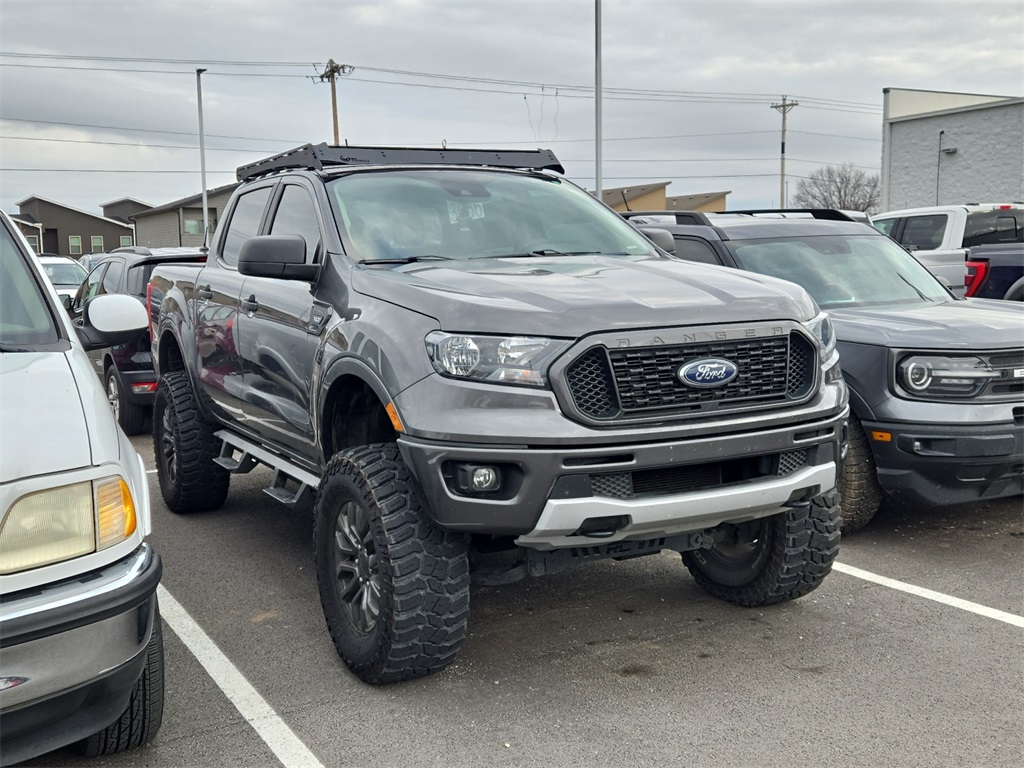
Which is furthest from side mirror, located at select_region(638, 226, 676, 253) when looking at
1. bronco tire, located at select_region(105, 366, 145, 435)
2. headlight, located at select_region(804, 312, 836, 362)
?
bronco tire, located at select_region(105, 366, 145, 435)

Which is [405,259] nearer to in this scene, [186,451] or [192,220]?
[186,451]

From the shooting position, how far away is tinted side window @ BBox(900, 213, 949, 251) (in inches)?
485

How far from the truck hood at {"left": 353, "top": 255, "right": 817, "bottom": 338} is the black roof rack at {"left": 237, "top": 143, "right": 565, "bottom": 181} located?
1149mm

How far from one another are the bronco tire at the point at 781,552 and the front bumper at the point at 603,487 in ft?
1.97

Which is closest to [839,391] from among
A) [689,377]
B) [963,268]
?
[689,377]

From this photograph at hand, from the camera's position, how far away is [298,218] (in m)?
5.01

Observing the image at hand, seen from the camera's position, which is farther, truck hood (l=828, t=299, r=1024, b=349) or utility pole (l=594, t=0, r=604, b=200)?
utility pole (l=594, t=0, r=604, b=200)

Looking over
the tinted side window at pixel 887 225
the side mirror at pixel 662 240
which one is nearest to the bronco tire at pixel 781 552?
the side mirror at pixel 662 240

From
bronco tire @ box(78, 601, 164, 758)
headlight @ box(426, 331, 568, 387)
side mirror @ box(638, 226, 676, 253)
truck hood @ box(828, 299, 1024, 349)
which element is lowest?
bronco tire @ box(78, 601, 164, 758)

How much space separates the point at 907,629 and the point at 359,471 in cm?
248

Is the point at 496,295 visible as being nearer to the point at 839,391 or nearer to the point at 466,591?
the point at 466,591

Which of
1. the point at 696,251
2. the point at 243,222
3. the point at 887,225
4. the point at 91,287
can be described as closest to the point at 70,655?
the point at 243,222

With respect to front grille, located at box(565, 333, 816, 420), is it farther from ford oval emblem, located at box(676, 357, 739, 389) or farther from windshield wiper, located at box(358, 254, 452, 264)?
windshield wiper, located at box(358, 254, 452, 264)

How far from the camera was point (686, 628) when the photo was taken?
14.6 feet
